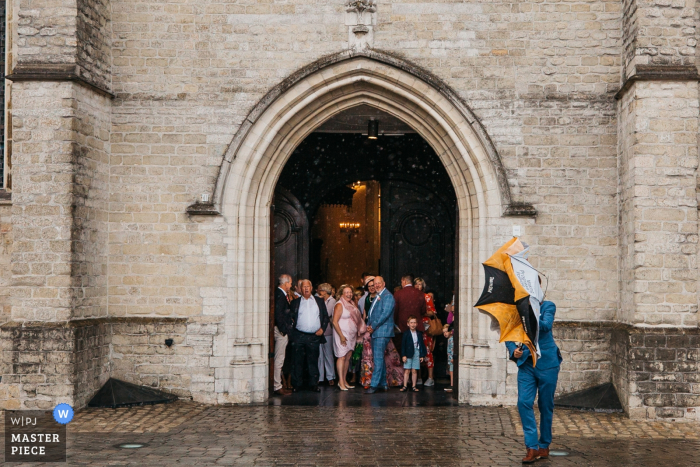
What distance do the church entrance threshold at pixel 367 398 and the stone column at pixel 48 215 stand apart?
8.75ft

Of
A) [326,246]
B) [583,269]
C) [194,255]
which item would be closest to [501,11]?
[583,269]

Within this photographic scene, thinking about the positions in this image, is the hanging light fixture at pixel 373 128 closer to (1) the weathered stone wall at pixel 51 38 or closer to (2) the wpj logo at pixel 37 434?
(1) the weathered stone wall at pixel 51 38

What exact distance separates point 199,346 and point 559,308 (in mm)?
4569

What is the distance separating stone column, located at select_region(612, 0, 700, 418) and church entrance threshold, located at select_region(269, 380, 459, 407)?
2.46 meters

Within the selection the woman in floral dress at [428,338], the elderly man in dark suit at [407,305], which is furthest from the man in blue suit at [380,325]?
the woman in floral dress at [428,338]

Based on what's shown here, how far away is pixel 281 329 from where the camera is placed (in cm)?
1116

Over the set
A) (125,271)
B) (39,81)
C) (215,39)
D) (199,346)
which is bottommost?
(199,346)

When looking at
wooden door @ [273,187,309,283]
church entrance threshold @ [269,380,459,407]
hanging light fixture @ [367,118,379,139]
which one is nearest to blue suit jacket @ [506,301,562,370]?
church entrance threshold @ [269,380,459,407]

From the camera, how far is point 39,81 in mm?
9625

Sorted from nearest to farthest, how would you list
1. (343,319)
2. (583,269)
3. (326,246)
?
1. (583,269)
2. (343,319)
3. (326,246)

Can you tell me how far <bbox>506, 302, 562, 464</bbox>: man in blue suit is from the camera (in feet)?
22.5

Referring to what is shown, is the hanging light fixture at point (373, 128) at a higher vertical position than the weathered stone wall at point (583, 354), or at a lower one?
higher

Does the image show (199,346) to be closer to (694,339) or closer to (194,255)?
(194,255)

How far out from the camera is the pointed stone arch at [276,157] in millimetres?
10367
